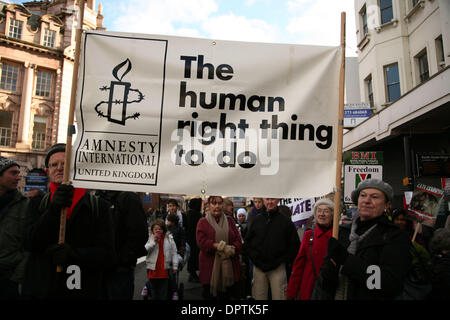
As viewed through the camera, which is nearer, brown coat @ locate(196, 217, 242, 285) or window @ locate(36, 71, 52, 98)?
brown coat @ locate(196, 217, 242, 285)

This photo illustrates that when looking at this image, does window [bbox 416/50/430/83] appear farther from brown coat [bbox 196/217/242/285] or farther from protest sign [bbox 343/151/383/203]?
brown coat [bbox 196/217/242/285]

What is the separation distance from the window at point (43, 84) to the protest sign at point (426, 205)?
31.3 meters

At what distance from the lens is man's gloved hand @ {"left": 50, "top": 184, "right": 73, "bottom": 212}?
2.34 m

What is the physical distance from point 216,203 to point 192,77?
2514mm

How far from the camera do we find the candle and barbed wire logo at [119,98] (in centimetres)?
272

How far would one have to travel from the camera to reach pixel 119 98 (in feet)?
9.01

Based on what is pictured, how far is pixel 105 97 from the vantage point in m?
2.73

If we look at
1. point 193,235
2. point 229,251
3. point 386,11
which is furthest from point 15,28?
point 229,251

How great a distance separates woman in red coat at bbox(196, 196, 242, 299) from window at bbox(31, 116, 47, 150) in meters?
28.8

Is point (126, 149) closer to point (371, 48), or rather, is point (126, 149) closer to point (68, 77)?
point (371, 48)

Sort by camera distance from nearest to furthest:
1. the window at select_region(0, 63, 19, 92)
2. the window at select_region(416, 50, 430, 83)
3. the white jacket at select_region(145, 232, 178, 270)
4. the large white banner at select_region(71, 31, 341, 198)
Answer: the large white banner at select_region(71, 31, 341, 198) < the white jacket at select_region(145, 232, 178, 270) < the window at select_region(416, 50, 430, 83) < the window at select_region(0, 63, 19, 92)

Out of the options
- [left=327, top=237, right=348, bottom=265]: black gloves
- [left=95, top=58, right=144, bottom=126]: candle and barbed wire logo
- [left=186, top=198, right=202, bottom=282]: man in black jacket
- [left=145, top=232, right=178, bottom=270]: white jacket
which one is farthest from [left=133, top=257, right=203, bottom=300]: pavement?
[left=327, top=237, right=348, bottom=265]: black gloves

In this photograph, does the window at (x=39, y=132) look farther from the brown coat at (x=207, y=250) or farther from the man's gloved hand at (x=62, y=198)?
the man's gloved hand at (x=62, y=198)
